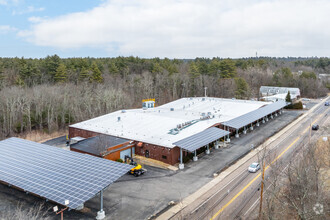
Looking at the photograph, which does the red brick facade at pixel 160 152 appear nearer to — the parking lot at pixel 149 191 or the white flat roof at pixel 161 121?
the white flat roof at pixel 161 121

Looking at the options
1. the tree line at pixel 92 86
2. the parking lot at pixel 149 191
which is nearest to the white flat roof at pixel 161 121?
the parking lot at pixel 149 191

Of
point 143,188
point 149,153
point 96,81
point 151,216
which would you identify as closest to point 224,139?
point 149,153

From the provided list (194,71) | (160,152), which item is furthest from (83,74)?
(160,152)

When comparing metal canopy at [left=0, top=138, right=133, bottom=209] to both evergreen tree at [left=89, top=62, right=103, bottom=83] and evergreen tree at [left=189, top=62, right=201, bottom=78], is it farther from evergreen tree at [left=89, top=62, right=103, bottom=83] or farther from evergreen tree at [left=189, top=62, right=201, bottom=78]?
evergreen tree at [left=189, top=62, right=201, bottom=78]

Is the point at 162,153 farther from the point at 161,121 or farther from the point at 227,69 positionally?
the point at 227,69

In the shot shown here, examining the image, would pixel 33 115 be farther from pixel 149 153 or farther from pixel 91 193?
pixel 91 193

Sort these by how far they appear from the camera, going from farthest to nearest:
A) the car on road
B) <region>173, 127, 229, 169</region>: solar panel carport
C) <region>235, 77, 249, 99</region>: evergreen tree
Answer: <region>235, 77, 249, 99</region>: evergreen tree → <region>173, 127, 229, 169</region>: solar panel carport → the car on road

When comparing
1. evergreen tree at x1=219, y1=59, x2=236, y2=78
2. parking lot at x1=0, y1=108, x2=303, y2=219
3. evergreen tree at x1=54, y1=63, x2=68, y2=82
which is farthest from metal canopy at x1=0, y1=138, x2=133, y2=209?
evergreen tree at x1=219, y1=59, x2=236, y2=78
